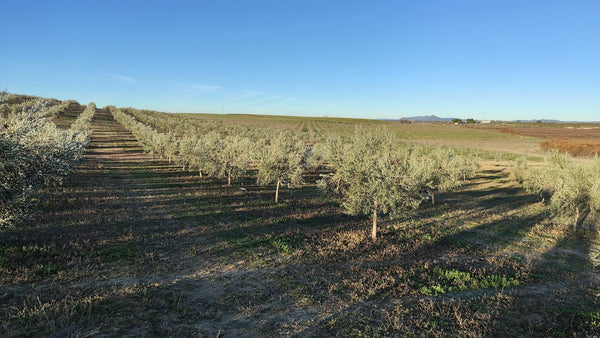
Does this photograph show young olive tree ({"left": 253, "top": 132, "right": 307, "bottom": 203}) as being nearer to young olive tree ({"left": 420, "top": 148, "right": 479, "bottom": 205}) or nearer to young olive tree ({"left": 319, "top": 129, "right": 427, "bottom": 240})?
young olive tree ({"left": 319, "top": 129, "right": 427, "bottom": 240})

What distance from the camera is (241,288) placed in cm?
1513

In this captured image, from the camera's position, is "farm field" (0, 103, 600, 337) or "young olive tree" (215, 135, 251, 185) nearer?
"farm field" (0, 103, 600, 337)

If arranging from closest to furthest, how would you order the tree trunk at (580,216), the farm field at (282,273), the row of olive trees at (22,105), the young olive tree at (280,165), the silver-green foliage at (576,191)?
the farm field at (282,273) → the row of olive trees at (22,105) → the silver-green foliage at (576,191) → the tree trunk at (580,216) → the young olive tree at (280,165)

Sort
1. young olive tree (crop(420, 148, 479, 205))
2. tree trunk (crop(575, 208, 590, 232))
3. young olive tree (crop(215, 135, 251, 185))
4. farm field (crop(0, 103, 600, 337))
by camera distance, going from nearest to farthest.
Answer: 1. farm field (crop(0, 103, 600, 337))
2. tree trunk (crop(575, 208, 590, 232))
3. young olive tree (crop(420, 148, 479, 205))
4. young olive tree (crop(215, 135, 251, 185))

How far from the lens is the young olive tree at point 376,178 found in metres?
22.8

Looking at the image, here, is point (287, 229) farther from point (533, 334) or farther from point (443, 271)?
point (533, 334)

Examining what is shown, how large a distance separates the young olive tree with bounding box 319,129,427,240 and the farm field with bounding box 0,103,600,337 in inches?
115

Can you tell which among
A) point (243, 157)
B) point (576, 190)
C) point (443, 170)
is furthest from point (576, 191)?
point (243, 157)

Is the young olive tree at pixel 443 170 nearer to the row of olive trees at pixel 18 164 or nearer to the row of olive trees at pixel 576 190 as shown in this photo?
the row of olive trees at pixel 576 190

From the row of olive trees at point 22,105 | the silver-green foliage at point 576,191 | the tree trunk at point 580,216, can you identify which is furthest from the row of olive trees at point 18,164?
the tree trunk at point 580,216

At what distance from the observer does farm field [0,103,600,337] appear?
40.3 feet

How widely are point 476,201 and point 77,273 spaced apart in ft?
152

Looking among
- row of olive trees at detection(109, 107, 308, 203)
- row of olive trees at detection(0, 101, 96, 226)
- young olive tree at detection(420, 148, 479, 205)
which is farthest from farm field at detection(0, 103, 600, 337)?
young olive tree at detection(420, 148, 479, 205)

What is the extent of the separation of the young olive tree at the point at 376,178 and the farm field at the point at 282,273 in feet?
9.58
